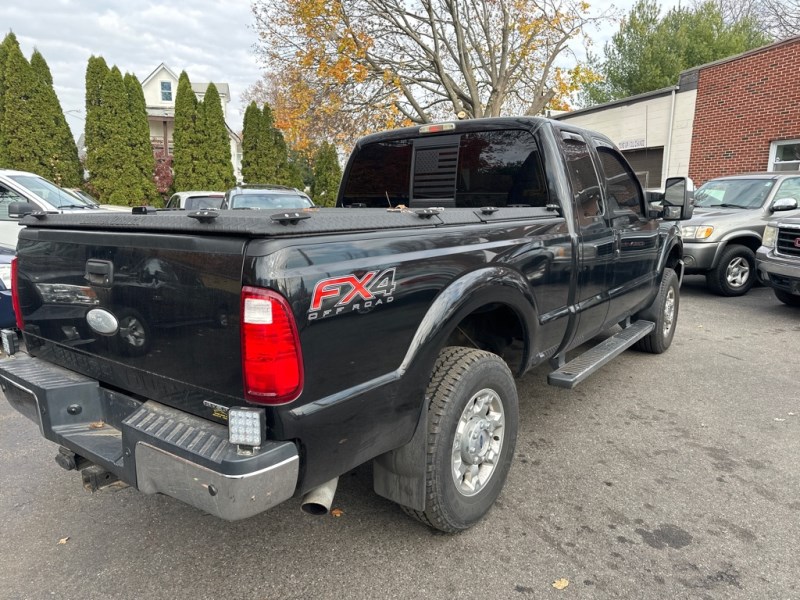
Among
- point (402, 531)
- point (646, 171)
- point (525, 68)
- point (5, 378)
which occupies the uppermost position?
point (525, 68)

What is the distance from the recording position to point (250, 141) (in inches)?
809

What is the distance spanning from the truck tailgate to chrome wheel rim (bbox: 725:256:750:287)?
8.91 meters

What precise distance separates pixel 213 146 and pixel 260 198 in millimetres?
11394

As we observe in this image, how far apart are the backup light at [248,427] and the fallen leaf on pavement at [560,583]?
145cm

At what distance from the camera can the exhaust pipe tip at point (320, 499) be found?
2.01 meters

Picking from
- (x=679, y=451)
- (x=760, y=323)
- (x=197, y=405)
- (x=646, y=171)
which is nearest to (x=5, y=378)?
(x=197, y=405)

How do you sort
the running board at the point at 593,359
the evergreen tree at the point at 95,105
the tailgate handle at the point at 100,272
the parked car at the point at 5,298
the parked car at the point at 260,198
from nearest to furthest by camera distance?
1. the tailgate handle at the point at 100,272
2. the running board at the point at 593,359
3. the parked car at the point at 5,298
4. the parked car at the point at 260,198
5. the evergreen tree at the point at 95,105

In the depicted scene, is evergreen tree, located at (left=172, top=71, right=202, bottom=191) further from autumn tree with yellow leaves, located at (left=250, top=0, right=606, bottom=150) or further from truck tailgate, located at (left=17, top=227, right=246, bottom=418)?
truck tailgate, located at (left=17, top=227, right=246, bottom=418)

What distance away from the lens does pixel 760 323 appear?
700 cm

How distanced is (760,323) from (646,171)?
10.7m

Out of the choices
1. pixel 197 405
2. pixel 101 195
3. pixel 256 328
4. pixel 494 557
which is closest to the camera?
pixel 256 328

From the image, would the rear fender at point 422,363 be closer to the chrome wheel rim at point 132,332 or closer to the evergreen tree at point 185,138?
the chrome wheel rim at point 132,332

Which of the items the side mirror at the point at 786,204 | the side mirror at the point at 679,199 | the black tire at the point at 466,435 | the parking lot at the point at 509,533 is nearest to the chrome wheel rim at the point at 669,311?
the side mirror at the point at 679,199

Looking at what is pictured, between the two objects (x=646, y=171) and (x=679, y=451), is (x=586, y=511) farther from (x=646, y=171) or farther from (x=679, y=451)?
(x=646, y=171)
